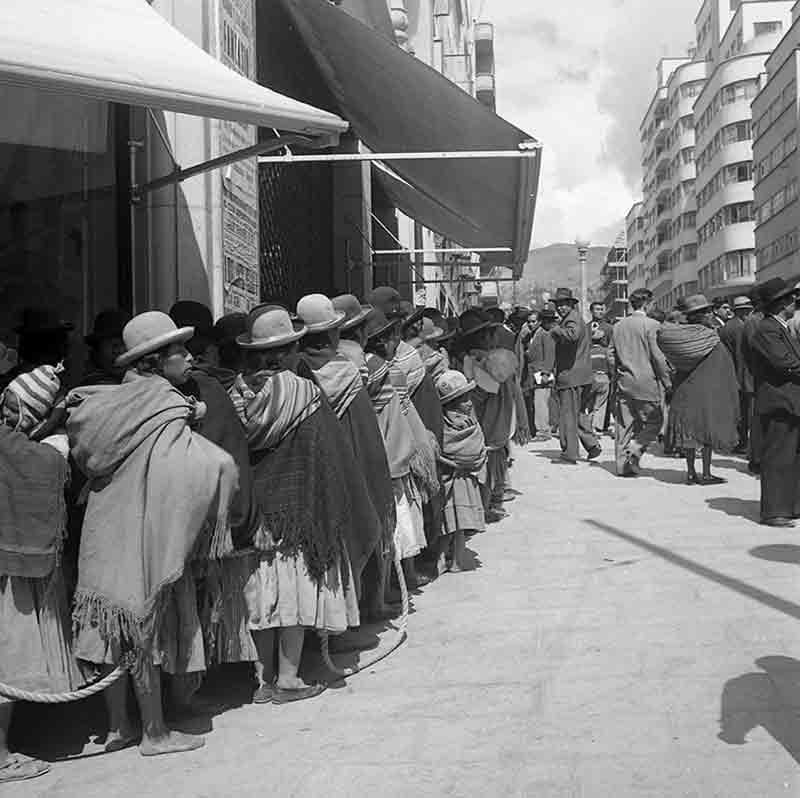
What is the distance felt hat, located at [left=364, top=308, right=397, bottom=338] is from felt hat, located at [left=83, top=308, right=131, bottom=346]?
1434mm

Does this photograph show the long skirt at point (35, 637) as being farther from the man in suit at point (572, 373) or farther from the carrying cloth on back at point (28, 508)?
the man in suit at point (572, 373)

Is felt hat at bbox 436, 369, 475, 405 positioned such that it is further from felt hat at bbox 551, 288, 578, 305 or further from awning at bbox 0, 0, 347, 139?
felt hat at bbox 551, 288, 578, 305

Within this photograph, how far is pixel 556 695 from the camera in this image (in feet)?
15.2

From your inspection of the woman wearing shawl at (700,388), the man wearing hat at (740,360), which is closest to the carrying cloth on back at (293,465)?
the woman wearing shawl at (700,388)

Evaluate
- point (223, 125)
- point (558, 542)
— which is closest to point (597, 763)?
point (558, 542)

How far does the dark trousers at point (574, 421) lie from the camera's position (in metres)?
12.6

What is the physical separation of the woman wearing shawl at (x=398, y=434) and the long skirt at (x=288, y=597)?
123 centimetres

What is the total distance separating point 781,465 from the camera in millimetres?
8359

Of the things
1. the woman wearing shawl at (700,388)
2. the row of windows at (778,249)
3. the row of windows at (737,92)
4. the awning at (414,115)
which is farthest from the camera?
the row of windows at (737,92)

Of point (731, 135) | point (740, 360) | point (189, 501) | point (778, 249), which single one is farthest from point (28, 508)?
point (731, 135)

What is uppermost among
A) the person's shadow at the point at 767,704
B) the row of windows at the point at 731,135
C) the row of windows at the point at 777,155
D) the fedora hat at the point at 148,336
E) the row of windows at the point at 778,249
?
the row of windows at the point at 731,135

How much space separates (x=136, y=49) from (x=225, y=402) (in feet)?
5.58

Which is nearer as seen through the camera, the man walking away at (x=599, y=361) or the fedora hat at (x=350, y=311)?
the fedora hat at (x=350, y=311)

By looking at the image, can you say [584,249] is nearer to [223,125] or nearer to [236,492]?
[223,125]
